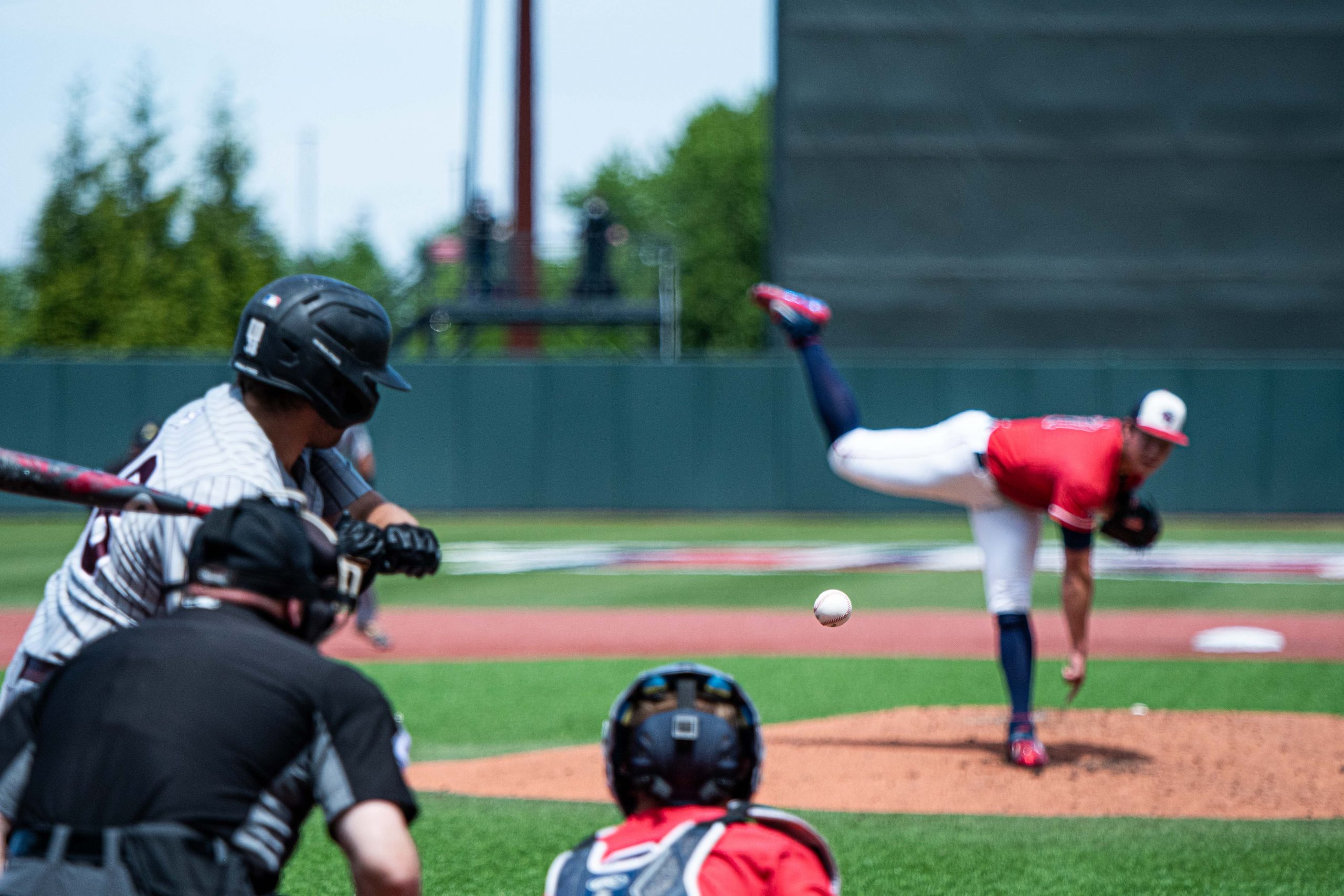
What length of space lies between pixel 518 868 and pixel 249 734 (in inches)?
113

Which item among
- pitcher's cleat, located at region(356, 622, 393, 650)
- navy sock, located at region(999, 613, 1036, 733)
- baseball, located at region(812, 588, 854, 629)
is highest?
baseball, located at region(812, 588, 854, 629)

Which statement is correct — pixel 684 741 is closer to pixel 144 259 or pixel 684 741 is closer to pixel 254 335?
pixel 254 335

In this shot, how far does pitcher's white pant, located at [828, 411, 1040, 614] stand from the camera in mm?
6188

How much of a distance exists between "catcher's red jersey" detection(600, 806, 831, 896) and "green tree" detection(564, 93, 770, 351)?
57000mm

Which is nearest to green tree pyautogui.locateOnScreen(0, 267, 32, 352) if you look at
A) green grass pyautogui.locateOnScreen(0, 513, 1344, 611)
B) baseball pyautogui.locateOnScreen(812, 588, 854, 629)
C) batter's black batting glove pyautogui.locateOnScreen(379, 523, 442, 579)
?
green grass pyautogui.locateOnScreen(0, 513, 1344, 611)

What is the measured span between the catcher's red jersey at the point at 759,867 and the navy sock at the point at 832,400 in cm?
466

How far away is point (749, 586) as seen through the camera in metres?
14.0

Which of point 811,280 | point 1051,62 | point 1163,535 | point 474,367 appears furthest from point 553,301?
point 1163,535

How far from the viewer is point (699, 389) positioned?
70.1 ft

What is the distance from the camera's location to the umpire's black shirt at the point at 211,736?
198 centimetres

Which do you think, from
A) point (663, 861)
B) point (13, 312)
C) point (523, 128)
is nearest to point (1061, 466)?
point (663, 861)

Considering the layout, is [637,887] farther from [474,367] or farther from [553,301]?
[553,301]

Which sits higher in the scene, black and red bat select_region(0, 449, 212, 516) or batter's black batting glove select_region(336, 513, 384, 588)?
black and red bat select_region(0, 449, 212, 516)

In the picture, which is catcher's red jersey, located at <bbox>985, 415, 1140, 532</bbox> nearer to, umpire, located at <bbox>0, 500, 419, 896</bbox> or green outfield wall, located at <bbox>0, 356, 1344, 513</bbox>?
umpire, located at <bbox>0, 500, 419, 896</bbox>
